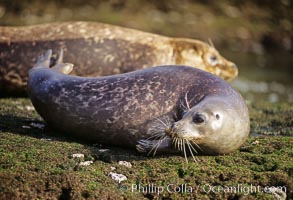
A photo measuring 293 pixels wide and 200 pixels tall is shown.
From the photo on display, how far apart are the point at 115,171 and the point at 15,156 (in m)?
0.85

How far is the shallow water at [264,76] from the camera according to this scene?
44.8ft

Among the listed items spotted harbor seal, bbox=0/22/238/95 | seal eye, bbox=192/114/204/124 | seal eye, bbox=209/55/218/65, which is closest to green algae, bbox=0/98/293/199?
seal eye, bbox=192/114/204/124

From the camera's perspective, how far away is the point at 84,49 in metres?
9.43

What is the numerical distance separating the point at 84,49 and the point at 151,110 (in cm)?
352

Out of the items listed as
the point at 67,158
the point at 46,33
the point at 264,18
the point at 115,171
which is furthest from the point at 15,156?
the point at 264,18

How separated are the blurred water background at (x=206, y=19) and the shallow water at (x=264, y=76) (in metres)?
0.04

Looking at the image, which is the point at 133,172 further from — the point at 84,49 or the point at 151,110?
the point at 84,49

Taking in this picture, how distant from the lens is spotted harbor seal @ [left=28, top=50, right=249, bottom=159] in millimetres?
5605

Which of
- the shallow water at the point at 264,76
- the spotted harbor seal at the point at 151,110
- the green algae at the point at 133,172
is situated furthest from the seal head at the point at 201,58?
the green algae at the point at 133,172

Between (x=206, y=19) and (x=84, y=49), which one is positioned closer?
(x=84, y=49)

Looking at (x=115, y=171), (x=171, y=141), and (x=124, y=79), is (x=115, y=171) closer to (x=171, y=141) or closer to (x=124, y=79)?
(x=171, y=141)

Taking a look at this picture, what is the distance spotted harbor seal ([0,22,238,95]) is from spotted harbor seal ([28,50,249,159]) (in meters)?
2.46

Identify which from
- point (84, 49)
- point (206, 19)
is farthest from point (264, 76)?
point (206, 19)

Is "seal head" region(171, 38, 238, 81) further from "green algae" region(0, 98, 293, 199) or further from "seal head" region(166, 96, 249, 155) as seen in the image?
"seal head" region(166, 96, 249, 155)
